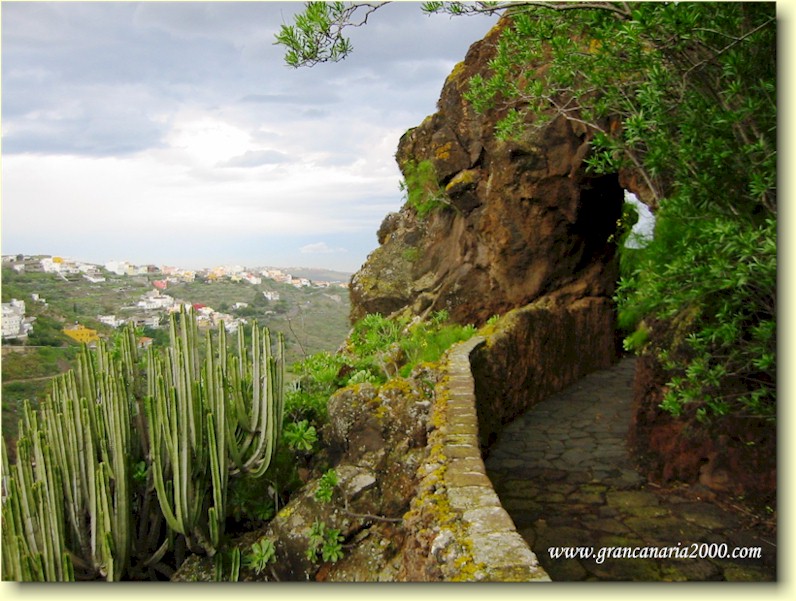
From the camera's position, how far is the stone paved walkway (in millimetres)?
3723

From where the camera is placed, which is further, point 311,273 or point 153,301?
point 311,273

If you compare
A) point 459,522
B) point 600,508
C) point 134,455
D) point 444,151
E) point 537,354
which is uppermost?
point 444,151

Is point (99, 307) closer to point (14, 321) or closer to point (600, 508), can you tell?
point (14, 321)

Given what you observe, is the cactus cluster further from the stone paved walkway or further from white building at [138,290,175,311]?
the stone paved walkway

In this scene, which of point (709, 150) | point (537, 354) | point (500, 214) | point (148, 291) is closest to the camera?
point (709, 150)

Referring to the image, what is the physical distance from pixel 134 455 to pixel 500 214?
5.09 metres

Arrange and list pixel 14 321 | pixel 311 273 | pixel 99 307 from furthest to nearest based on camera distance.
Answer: pixel 311 273 < pixel 99 307 < pixel 14 321

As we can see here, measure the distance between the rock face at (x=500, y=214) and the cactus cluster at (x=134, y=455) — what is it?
12.0 ft

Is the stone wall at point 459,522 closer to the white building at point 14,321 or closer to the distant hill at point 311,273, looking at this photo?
the distant hill at point 311,273

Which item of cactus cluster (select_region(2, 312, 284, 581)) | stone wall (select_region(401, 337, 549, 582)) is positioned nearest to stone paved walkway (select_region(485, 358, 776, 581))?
stone wall (select_region(401, 337, 549, 582))

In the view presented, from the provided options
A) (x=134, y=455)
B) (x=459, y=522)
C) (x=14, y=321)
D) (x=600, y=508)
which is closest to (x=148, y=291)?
(x=14, y=321)

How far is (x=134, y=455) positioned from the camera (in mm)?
5203

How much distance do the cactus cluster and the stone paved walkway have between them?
7.47 ft

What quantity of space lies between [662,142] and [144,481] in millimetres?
4839
